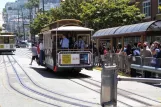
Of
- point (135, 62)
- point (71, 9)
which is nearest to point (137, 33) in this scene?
point (135, 62)

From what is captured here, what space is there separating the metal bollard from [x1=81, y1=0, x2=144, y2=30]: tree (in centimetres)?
2786

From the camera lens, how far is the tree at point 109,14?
118ft

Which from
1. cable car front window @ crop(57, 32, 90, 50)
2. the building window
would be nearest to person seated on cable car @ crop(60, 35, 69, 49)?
cable car front window @ crop(57, 32, 90, 50)

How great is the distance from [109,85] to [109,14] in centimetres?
2833

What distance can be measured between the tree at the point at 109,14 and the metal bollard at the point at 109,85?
27.9m

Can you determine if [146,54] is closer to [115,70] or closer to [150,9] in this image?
[115,70]

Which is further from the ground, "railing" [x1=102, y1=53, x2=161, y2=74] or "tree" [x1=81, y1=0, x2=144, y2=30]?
"tree" [x1=81, y1=0, x2=144, y2=30]

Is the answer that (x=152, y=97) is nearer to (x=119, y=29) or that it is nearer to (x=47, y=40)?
(x=47, y=40)

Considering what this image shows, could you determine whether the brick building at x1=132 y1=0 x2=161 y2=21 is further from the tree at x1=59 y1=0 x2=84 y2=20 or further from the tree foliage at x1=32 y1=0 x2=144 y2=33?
the tree at x1=59 y1=0 x2=84 y2=20

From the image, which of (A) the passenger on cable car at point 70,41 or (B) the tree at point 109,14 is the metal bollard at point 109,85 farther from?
(B) the tree at point 109,14

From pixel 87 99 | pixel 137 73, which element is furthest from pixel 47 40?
pixel 87 99

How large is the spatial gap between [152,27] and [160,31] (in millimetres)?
839

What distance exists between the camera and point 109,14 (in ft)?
118

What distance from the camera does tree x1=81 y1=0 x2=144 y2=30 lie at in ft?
118
